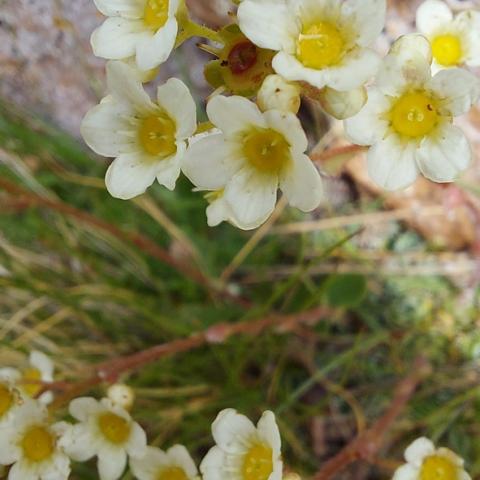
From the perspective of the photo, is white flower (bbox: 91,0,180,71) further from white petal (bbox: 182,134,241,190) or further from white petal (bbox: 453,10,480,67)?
white petal (bbox: 453,10,480,67)

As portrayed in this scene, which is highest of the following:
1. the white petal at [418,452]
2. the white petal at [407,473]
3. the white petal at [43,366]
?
the white petal at [418,452]

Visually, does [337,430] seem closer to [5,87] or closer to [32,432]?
[32,432]

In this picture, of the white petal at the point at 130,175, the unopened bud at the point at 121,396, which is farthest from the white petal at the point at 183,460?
the white petal at the point at 130,175

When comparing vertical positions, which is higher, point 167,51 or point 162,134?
point 167,51

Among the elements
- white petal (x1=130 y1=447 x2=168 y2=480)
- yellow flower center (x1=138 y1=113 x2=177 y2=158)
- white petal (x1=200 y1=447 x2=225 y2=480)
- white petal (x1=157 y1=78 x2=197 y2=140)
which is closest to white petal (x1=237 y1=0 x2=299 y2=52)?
white petal (x1=157 y1=78 x2=197 y2=140)

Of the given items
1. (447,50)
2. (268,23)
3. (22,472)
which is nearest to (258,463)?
(22,472)

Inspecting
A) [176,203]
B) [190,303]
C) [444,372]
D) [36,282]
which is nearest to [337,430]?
[444,372]

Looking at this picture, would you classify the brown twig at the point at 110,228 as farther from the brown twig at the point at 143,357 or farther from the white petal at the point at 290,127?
the white petal at the point at 290,127
